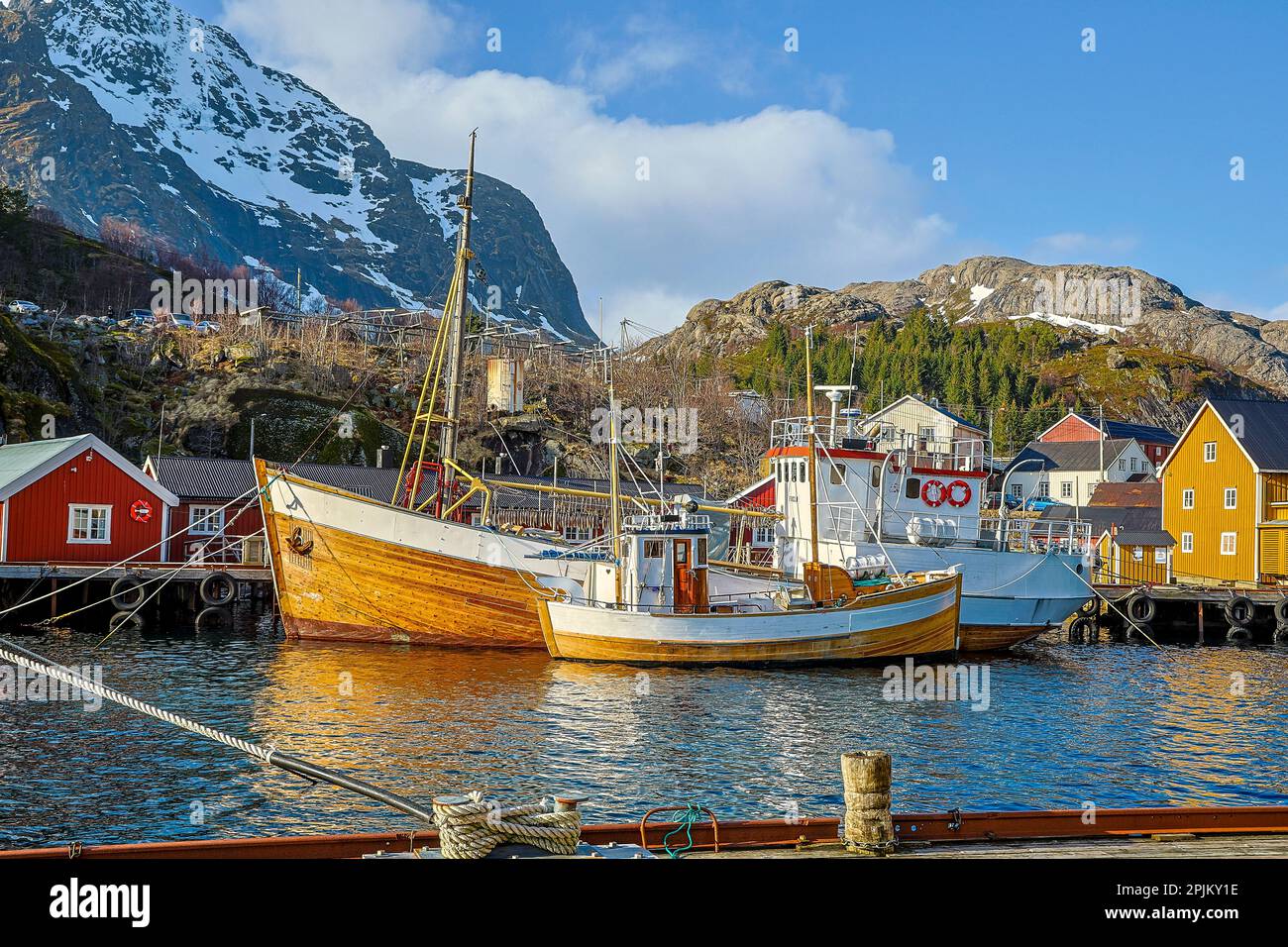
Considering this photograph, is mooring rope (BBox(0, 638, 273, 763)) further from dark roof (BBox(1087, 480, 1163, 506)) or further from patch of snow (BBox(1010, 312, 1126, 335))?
patch of snow (BBox(1010, 312, 1126, 335))

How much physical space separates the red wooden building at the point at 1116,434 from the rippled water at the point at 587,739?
61.8m

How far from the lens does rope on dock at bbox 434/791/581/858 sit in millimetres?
8719

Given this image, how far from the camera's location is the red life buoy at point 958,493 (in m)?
39.9

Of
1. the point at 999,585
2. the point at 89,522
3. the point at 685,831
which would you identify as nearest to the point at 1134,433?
the point at 999,585

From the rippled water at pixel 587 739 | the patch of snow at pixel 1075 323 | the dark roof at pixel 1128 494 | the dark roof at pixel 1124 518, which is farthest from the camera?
the patch of snow at pixel 1075 323

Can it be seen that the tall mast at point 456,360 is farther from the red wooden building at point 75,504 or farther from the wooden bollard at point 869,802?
the wooden bollard at point 869,802

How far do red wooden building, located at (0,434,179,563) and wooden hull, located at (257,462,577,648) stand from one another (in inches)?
369

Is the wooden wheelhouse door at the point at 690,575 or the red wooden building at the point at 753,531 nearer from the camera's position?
the wooden wheelhouse door at the point at 690,575

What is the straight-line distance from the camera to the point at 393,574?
3397cm

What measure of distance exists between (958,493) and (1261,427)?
25797 mm

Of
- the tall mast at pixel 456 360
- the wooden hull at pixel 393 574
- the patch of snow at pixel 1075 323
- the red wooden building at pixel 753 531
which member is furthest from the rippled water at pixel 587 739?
the patch of snow at pixel 1075 323

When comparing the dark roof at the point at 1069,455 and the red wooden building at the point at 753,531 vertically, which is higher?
the dark roof at the point at 1069,455

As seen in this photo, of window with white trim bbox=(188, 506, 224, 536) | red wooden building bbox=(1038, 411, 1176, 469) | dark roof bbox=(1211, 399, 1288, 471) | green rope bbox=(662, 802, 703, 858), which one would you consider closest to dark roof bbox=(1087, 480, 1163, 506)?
dark roof bbox=(1211, 399, 1288, 471)
